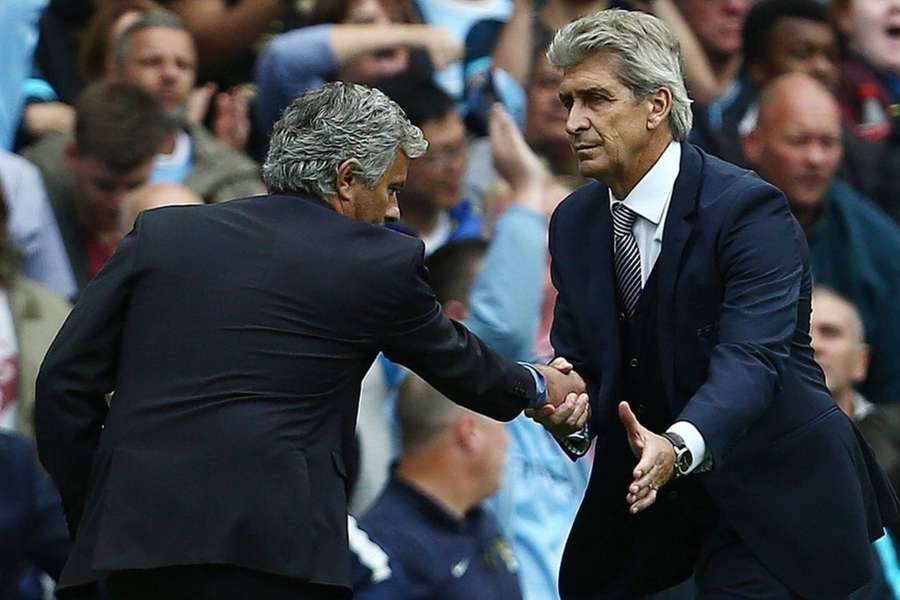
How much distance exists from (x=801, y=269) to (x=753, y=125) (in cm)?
350

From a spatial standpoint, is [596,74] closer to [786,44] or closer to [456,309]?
[456,309]

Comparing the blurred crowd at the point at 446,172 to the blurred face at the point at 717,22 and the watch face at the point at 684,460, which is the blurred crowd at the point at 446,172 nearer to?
the blurred face at the point at 717,22

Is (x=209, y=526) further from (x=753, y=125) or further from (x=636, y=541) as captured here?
(x=753, y=125)

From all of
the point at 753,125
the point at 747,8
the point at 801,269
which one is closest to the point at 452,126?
the point at 753,125

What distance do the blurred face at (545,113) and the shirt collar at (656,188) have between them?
2.73 meters

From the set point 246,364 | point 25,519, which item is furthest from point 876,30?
point 246,364

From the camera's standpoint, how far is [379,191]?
5051mm

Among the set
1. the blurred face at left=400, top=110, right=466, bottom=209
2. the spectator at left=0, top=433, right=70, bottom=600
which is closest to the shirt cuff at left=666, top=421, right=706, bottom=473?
the spectator at left=0, top=433, right=70, bottom=600

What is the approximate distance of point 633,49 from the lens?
5051 millimetres

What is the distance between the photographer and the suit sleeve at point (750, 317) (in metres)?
A: 4.78

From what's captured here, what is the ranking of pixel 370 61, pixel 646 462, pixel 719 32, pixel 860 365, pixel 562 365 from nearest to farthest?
pixel 646 462 < pixel 562 365 < pixel 860 365 < pixel 370 61 < pixel 719 32

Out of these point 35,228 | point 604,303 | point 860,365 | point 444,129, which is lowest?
point 860,365

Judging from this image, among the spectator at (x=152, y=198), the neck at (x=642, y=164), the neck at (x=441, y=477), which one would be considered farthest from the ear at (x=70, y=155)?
the neck at (x=642, y=164)

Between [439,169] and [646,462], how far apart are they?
9.77 ft
